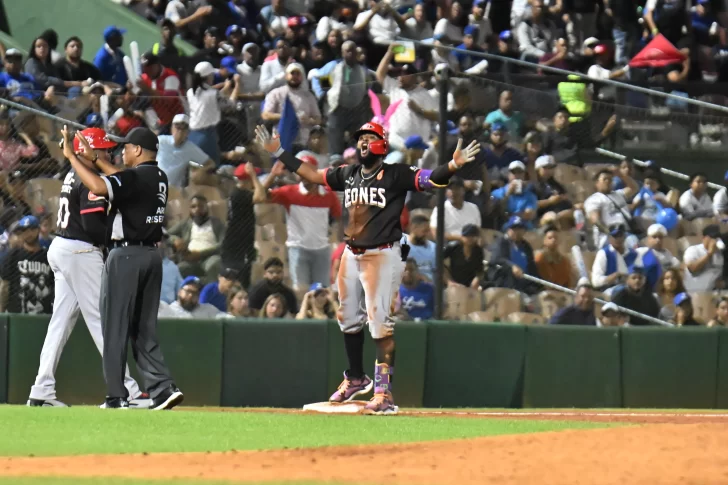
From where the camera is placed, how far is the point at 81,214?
9820 millimetres

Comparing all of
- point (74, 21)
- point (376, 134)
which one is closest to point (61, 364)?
point (376, 134)

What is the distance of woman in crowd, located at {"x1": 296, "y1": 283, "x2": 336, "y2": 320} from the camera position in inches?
482

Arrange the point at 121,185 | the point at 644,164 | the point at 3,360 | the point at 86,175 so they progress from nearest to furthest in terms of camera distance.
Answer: the point at 86,175 < the point at 121,185 < the point at 3,360 < the point at 644,164

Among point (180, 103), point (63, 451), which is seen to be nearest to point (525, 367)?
point (180, 103)

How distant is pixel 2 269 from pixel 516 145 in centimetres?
460

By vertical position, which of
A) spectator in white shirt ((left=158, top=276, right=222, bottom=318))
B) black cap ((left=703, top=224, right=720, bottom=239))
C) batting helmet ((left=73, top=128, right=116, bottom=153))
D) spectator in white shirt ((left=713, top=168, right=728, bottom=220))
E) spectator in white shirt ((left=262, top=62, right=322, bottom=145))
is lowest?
spectator in white shirt ((left=158, top=276, right=222, bottom=318))

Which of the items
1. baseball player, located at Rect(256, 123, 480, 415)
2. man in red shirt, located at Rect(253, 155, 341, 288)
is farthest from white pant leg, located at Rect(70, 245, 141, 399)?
man in red shirt, located at Rect(253, 155, 341, 288)

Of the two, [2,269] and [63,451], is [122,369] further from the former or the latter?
[2,269]

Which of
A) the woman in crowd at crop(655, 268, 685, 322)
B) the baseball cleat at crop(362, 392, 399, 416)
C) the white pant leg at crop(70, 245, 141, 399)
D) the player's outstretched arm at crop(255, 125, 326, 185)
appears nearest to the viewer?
the baseball cleat at crop(362, 392, 399, 416)

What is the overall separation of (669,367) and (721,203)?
1729 mm

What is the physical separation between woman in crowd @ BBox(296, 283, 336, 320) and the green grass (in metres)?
2.73

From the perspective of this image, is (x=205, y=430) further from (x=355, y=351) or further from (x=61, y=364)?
(x=61, y=364)

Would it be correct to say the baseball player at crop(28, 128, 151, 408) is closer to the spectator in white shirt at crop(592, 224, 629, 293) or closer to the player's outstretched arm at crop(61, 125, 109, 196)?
the player's outstretched arm at crop(61, 125, 109, 196)

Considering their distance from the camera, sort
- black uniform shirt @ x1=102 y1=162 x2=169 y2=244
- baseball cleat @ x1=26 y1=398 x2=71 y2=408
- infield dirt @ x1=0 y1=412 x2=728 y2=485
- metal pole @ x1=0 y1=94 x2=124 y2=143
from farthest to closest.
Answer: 1. metal pole @ x1=0 y1=94 x2=124 y2=143
2. baseball cleat @ x1=26 y1=398 x2=71 y2=408
3. black uniform shirt @ x1=102 y1=162 x2=169 y2=244
4. infield dirt @ x1=0 y1=412 x2=728 y2=485
